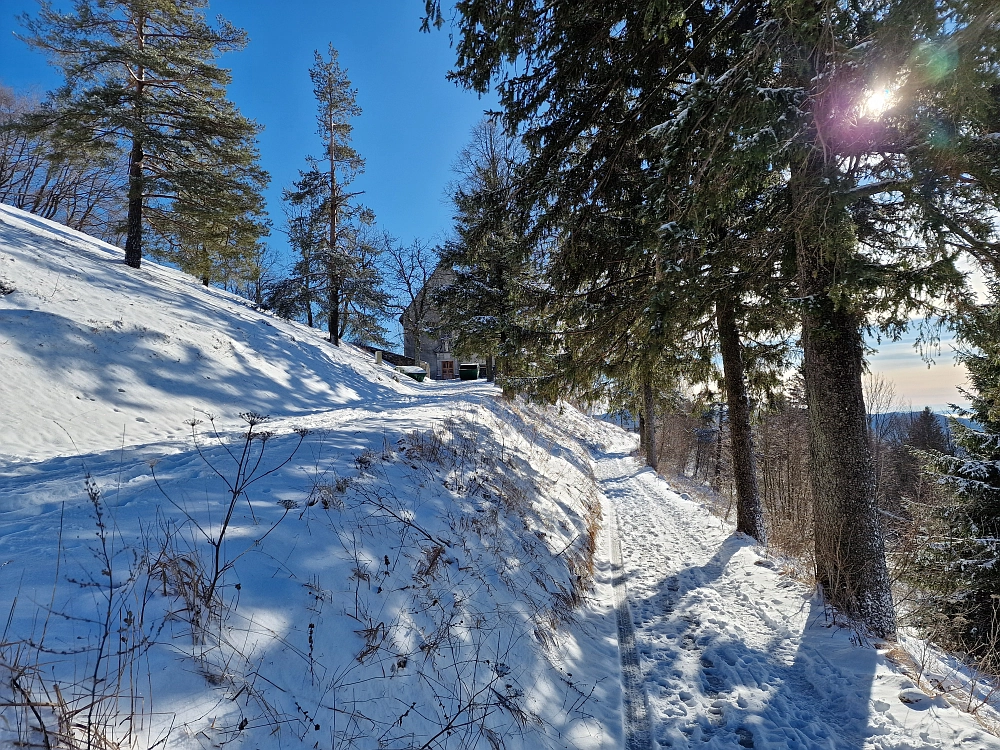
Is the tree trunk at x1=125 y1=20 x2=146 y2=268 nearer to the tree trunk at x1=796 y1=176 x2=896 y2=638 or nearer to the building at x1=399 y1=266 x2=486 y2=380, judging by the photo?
the building at x1=399 y1=266 x2=486 y2=380

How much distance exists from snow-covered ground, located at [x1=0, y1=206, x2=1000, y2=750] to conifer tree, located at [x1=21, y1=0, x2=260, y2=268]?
7745mm

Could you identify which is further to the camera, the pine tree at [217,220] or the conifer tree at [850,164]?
the pine tree at [217,220]

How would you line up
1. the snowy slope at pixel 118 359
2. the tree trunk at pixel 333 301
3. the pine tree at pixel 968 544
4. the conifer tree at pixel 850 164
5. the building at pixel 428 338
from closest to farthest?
the conifer tree at pixel 850 164
the snowy slope at pixel 118 359
the pine tree at pixel 968 544
the tree trunk at pixel 333 301
the building at pixel 428 338

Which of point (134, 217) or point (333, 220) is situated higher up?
point (333, 220)

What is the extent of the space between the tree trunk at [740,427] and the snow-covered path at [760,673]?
1.20 m

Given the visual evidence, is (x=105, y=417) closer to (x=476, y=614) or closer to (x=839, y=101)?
(x=476, y=614)

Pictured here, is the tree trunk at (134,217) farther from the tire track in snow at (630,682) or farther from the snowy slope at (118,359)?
the tire track in snow at (630,682)

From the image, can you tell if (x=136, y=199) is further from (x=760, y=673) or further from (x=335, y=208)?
(x=760, y=673)

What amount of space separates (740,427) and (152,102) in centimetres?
1823

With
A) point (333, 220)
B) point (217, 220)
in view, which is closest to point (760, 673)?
point (217, 220)

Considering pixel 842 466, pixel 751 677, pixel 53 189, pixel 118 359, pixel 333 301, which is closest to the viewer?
pixel 751 677

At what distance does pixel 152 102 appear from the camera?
41.1 feet

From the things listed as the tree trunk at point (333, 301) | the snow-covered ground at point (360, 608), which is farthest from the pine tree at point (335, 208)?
the snow-covered ground at point (360, 608)

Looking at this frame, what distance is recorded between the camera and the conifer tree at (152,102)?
11938mm
